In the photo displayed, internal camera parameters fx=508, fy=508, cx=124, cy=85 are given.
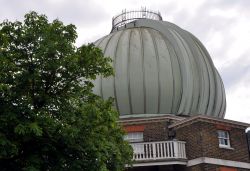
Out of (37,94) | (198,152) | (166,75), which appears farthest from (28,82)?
(166,75)

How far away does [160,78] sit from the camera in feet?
100

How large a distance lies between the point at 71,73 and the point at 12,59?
1921 mm

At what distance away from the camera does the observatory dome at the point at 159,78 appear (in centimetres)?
3038

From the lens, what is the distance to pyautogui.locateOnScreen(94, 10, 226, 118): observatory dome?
99.7ft

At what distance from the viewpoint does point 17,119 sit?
1495 centimetres

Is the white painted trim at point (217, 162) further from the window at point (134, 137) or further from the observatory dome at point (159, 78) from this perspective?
the observatory dome at point (159, 78)

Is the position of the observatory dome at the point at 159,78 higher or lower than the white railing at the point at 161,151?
higher

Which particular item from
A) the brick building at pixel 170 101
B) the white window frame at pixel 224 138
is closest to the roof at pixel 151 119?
the brick building at pixel 170 101

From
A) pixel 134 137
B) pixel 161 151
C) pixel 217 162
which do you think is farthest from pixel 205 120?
pixel 134 137

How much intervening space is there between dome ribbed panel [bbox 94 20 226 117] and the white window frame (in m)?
2.64

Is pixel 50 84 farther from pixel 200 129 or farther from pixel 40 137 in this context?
pixel 200 129

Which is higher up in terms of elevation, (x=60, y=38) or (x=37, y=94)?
(x=60, y=38)

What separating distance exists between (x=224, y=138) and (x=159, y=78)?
528 centimetres

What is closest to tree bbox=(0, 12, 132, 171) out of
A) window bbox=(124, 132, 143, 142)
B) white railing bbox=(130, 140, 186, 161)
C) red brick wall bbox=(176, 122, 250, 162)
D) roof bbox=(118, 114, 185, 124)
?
white railing bbox=(130, 140, 186, 161)
